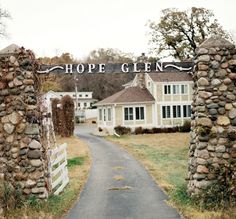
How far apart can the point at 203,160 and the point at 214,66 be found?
2.07 meters

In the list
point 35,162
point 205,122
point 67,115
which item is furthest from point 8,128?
point 67,115

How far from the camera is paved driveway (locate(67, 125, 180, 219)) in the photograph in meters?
9.27

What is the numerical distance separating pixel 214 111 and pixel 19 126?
429 cm

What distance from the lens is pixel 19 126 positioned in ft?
31.6

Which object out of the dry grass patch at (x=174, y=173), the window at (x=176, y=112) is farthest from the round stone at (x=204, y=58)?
the window at (x=176, y=112)

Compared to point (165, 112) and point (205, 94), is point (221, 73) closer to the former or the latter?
point (205, 94)

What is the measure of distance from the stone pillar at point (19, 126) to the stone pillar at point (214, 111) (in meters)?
3.54

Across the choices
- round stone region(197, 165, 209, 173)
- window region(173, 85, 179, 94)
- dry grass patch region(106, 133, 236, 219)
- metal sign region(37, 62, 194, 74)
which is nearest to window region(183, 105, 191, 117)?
window region(173, 85, 179, 94)

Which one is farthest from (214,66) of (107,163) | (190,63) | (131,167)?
(107,163)

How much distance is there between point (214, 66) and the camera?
9.56 meters

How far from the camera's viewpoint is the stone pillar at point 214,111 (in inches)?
374

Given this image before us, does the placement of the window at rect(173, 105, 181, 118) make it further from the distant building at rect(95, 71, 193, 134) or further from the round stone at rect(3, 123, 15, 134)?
the round stone at rect(3, 123, 15, 134)

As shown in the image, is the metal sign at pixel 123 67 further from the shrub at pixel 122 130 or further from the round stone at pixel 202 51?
the shrub at pixel 122 130

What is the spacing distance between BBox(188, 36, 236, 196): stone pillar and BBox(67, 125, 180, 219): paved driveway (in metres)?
1.19
